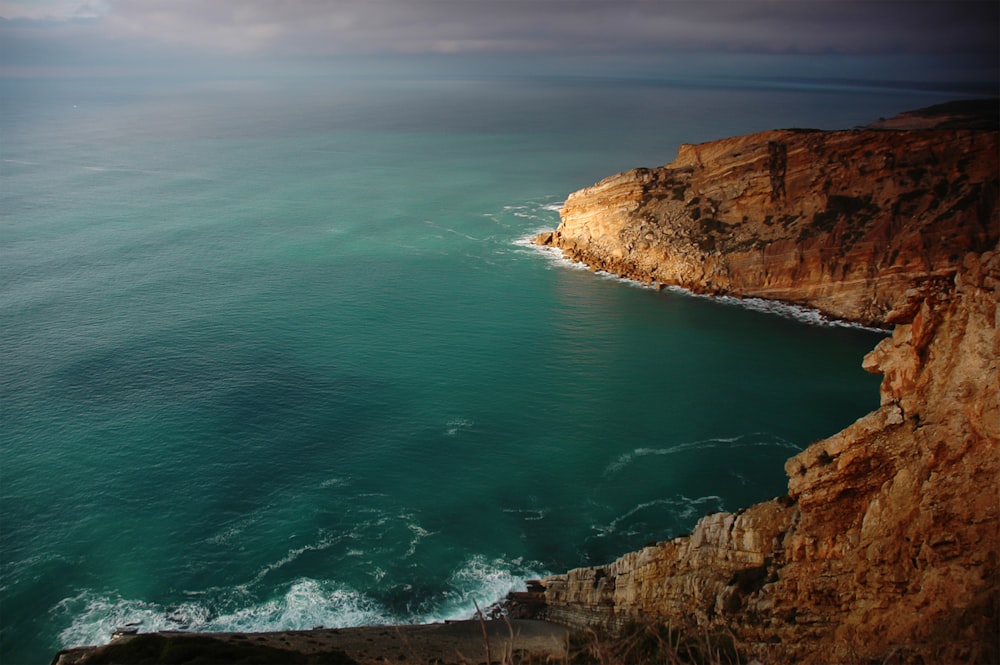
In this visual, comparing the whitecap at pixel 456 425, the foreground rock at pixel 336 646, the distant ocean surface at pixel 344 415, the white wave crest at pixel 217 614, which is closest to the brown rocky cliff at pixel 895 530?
the foreground rock at pixel 336 646

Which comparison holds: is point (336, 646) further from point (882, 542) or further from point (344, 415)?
point (344, 415)

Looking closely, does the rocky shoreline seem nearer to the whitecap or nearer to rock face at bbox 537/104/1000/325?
the whitecap

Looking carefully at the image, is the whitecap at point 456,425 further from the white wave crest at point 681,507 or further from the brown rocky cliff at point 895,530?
the brown rocky cliff at point 895,530

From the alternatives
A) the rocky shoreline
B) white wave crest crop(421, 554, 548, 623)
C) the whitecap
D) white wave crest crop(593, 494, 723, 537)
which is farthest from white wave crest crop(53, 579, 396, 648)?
the whitecap

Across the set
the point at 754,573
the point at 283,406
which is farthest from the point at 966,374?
the point at 283,406

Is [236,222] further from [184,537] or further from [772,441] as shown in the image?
[772,441]

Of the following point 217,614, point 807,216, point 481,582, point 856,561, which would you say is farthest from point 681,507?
point 807,216
